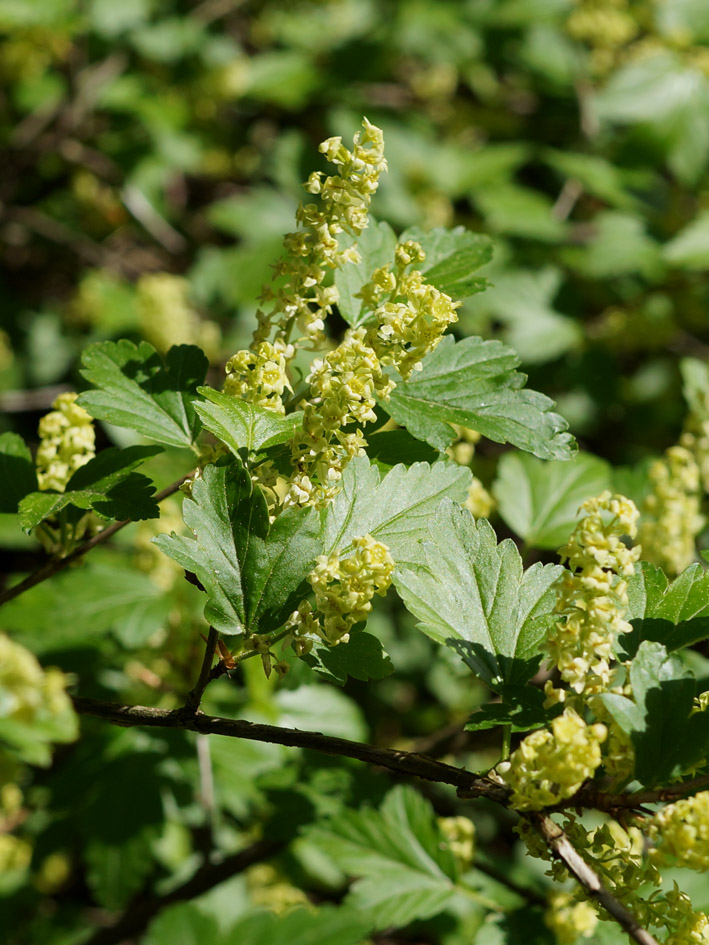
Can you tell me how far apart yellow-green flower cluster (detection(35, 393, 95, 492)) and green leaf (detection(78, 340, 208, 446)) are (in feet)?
0.45

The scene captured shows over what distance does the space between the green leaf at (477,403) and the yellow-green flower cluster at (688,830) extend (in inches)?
22.8

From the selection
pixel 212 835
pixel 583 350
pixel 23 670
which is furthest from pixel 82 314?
pixel 23 670

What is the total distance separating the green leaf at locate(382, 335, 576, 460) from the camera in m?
1.51

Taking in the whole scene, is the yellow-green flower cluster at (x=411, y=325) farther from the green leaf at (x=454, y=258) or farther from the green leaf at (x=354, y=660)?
the green leaf at (x=354, y=660)

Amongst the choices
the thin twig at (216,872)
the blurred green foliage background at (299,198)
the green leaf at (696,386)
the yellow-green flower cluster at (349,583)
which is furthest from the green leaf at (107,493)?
the green leaf at (696,386)

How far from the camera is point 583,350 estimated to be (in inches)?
149

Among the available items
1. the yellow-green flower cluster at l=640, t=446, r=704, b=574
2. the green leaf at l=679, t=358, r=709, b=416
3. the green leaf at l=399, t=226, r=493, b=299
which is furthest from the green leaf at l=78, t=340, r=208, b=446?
the green leaf at l=679, t=358, r=709, b=416

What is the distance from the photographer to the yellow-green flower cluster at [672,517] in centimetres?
207

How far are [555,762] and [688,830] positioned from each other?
174 millimetres

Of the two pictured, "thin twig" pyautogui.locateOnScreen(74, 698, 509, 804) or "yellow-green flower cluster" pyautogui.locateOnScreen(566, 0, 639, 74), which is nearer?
"thin twig" pyautogui.locateOnScreen(74, 698, 509, 804)

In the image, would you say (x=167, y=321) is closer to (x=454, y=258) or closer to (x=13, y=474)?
(x=13, y=474)

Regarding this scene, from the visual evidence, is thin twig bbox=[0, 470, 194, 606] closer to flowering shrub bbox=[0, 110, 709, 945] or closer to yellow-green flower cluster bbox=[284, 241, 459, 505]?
flowering shrub bbox=[0, 110, 709, 945]

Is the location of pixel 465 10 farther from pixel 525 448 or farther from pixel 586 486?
pixel 525 448

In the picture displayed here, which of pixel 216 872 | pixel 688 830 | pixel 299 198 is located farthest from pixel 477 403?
pixel 299 198
